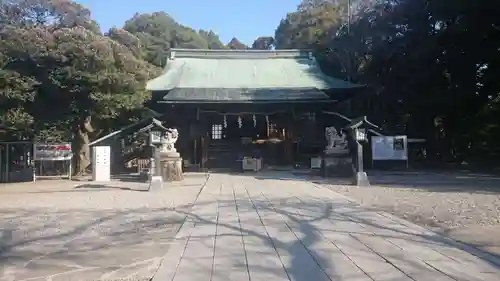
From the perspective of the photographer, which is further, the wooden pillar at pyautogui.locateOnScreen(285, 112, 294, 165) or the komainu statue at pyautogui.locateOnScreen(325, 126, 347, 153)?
the wooden pillar at pyautogui.locateOnScreen(285, 112, 294, 165)

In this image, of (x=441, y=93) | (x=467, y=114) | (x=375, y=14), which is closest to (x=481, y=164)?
(x=467, y=114)

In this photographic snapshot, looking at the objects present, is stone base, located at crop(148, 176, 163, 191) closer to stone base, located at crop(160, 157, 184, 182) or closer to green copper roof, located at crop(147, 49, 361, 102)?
stone base, located at crop(160, 157, 184, 182)

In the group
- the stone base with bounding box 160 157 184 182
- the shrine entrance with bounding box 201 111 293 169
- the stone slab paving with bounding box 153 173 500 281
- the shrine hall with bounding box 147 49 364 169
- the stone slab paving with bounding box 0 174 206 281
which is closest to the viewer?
the stone slab paving with bounding box 153 173 500 281

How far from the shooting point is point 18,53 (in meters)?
17.6

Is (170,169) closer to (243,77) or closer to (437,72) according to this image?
(243,77)

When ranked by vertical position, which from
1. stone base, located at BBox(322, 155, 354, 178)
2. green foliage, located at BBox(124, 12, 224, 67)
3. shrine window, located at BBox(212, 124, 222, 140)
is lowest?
stone base, located at BBox(322, 155, 354, 178)

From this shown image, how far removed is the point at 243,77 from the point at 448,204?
16944 mm

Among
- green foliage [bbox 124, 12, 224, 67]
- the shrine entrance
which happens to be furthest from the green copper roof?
green foliage [bbox 124, 12, 224, 67]

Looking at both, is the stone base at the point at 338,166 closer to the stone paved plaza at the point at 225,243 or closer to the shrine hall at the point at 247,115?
the shrine hall at the point at 247,115

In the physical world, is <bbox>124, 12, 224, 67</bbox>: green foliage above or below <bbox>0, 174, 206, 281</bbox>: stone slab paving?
above

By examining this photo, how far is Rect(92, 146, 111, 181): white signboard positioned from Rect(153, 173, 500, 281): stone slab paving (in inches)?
353

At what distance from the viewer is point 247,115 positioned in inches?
899

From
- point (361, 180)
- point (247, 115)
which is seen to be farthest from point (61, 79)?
point (361, 180)

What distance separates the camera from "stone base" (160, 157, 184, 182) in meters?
16.4
